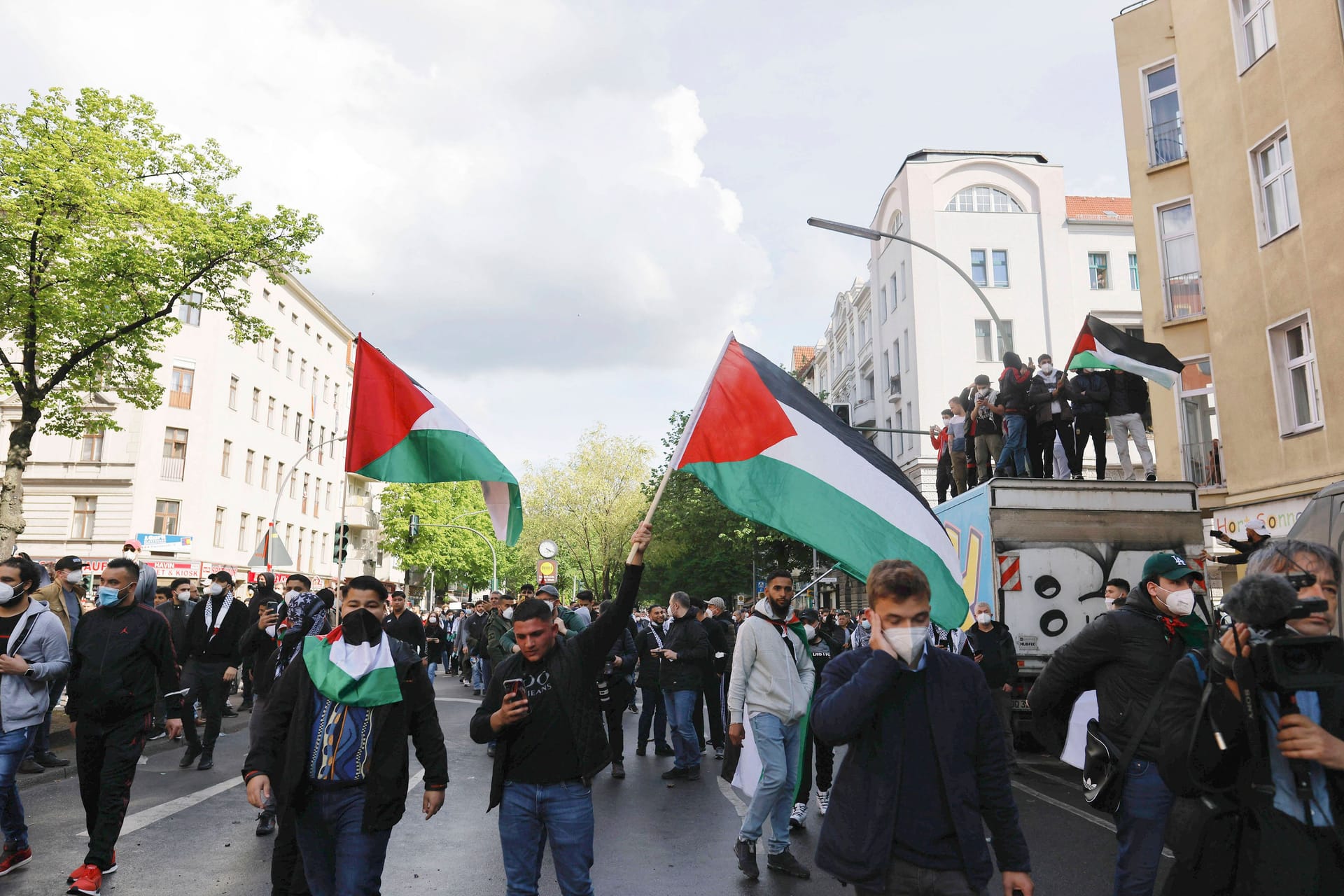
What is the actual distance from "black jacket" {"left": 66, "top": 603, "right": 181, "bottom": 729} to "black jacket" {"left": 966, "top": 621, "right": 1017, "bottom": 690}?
7558 millimetres

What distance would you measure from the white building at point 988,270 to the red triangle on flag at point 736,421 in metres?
35.7

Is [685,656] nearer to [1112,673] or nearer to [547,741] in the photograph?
[547,741]

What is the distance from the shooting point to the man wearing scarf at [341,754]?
4121 mm

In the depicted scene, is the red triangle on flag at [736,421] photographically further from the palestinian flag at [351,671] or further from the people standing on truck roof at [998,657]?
the people standing on truck roof at [998,657]

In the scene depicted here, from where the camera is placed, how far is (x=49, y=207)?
1797 cm

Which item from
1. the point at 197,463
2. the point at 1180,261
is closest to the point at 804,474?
the point at 1180,261

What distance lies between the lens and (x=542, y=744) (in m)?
4.42

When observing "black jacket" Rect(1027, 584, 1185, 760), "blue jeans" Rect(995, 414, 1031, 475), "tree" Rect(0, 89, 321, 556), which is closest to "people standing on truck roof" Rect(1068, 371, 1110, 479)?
"blue jeans" Rect(995, 414, 1031, 475)

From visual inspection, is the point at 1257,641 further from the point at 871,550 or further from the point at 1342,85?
the point at 1342,85

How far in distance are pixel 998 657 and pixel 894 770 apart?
8.05m

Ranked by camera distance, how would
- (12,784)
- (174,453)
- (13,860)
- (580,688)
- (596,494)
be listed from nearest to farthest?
(580,688) < (12,784) < (13,860) < (174,453) < (596,494)

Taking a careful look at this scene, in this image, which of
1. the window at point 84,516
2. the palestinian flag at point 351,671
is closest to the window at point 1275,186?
the palestinian flag at point 351,671

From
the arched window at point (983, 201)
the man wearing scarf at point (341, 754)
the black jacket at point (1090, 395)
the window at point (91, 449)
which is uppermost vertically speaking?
the arched window at point (983, 201)

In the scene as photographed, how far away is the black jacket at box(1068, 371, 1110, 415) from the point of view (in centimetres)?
1393
